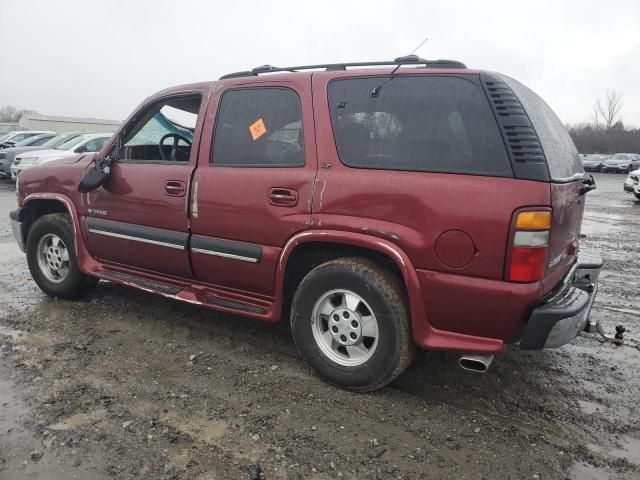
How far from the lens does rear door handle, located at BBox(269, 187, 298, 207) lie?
3148mm

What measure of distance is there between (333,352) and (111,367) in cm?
152

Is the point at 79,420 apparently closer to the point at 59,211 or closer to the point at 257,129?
the point at 257,129

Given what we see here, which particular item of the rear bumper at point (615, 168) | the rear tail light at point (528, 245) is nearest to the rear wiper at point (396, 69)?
the rear tail light at point (528, 245)

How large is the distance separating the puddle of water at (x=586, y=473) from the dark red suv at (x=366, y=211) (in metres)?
0.60

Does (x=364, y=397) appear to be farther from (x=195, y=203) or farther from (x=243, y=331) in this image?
(x=195, y=203)

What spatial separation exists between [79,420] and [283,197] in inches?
68.1

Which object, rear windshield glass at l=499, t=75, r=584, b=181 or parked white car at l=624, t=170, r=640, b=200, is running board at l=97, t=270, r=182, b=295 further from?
parked white car at l=624, t=170, r=640, b=200

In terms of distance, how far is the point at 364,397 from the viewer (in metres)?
3.06

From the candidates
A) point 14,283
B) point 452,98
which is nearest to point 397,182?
point 452,98

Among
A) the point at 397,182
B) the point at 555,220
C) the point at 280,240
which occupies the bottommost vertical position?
the point at 280,240

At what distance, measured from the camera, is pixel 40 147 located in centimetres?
1617

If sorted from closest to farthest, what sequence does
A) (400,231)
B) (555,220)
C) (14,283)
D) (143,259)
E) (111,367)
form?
1. (555,220)
2. (400,231)
3. (111,367)
4. (143,259)
5. (14,283)

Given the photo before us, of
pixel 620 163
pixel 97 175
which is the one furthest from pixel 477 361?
pixel 620 163

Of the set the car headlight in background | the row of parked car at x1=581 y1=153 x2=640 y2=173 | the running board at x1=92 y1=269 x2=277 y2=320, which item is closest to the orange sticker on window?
the running board at x1=92 y1=269 x2=277 y2=320
